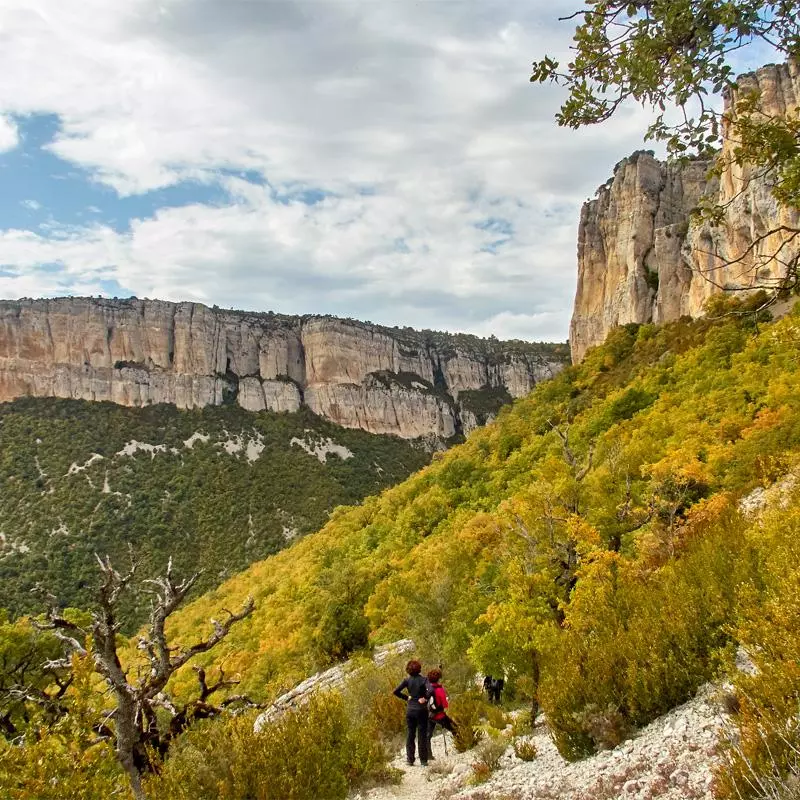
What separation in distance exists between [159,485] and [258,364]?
4058 cm

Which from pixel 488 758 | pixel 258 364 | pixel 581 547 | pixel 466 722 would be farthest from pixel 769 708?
pixel 258 364

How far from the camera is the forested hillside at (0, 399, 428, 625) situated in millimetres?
49844

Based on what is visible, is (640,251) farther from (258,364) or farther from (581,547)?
(258,364)

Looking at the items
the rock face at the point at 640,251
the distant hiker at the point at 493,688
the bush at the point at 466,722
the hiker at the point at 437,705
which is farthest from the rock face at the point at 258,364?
the hiker at the point at 437,705

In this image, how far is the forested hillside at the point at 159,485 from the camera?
164ft

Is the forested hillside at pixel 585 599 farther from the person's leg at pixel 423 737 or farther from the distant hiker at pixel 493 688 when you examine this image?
the person's leg at pixel 423 737

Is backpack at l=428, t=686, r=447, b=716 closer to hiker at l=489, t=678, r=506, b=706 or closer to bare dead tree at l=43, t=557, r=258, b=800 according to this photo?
bare dead tree at l=43, t=557, r=258, b=800

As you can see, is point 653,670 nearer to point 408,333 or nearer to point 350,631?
point 350,631

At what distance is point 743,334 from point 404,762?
26602 mm

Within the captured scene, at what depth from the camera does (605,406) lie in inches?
1135

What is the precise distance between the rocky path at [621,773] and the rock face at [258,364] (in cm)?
8831

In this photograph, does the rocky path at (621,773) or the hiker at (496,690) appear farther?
the hiker at (496,690)

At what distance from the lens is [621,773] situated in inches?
195

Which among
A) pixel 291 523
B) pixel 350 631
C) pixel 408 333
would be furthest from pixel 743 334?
pixel 408 333
